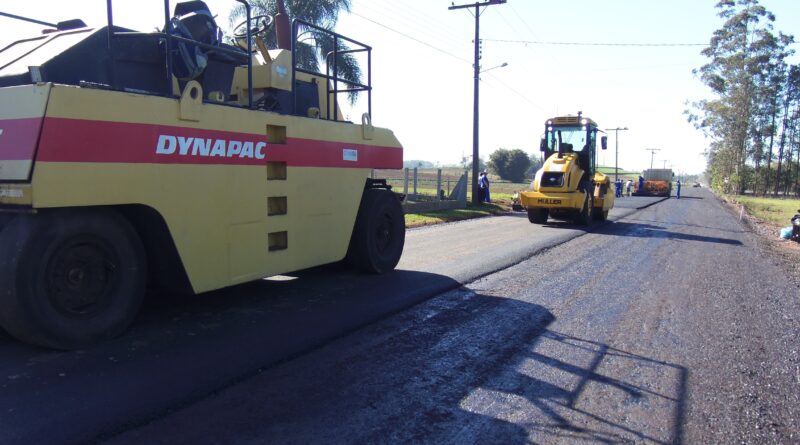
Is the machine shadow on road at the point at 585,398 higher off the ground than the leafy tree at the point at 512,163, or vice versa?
the leafy tree at the point at 512,163

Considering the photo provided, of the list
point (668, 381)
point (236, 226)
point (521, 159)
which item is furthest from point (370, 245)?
point (521, 159)

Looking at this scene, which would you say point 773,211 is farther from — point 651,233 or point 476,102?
point 651,233

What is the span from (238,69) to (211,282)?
8.21ft

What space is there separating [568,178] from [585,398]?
40.0 ft

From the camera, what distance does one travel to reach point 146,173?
14.4 ft

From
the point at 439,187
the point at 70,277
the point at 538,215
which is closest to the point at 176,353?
the point at 70,277

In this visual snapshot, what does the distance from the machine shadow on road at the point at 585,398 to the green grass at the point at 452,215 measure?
10971 mm

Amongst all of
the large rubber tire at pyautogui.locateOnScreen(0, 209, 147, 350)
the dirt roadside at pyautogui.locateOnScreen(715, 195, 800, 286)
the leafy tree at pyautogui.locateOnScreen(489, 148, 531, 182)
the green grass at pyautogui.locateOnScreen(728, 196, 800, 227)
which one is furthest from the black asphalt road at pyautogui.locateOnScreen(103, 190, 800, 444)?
the leafy tree at pyautogui.locateOnScreen(489, 148, 531, 182)

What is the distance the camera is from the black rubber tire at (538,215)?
16.0 m

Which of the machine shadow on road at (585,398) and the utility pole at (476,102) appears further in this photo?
the utility pole at (476,102)

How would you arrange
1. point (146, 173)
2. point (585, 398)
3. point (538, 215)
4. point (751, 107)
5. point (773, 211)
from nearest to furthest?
point (585, 398)
point (146, 173)
point (538, 215)
point (773, 211)
point (751, 107)

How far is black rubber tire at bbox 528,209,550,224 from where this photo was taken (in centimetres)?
1602

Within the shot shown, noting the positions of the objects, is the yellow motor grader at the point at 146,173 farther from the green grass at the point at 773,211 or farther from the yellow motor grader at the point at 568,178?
the green grass at the point at 773,211

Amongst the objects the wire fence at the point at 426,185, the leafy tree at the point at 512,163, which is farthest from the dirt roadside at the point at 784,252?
the leafy tree at the point at 512,163
